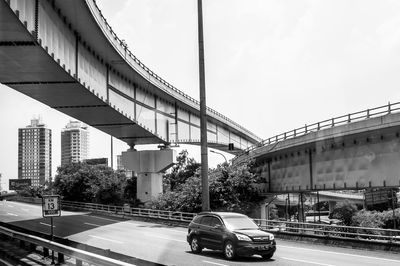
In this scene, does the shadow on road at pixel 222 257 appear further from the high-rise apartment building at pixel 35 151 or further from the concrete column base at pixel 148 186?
the high-rise apartment building at pixel 35 151

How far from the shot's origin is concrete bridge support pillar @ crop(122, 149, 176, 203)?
55875 millimetres

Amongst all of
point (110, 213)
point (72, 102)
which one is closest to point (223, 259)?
point (72, 102)

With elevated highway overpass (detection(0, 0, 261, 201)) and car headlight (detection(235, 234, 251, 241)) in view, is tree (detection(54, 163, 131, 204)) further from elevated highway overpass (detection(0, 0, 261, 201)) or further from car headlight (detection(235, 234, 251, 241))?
car headlight (detection(235, 234, 251, 241))

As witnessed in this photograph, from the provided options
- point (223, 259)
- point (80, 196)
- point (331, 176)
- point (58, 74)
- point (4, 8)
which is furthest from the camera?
point (80, 196)

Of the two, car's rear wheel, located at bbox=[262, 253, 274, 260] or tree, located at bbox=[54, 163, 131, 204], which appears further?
tree, located at bbox=[54, 163, 131, 204]

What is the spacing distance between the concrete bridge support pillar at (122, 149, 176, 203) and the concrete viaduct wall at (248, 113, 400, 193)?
59.2 feet

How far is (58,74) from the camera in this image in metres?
22.9

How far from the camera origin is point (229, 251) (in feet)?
57.8

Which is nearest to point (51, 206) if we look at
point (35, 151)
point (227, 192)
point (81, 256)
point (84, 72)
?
point (81, 256)

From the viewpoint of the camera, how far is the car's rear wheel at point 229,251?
57.1 ft

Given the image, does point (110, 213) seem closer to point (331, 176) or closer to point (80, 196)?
point (80, 196)

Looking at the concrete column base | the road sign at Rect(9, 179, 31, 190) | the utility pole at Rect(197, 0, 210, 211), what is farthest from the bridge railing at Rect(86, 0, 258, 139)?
the road sign at Rect(9, 179, 31, 190)

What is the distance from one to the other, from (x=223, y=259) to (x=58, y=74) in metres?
11.4

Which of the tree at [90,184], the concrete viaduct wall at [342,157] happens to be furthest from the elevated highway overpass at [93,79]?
the tree at [90,184]
